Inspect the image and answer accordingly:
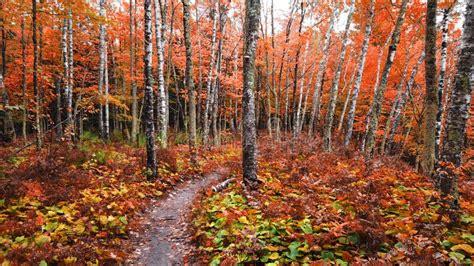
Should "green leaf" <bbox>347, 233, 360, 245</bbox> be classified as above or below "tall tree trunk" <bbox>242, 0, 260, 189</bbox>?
below

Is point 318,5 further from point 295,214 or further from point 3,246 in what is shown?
point 3,246

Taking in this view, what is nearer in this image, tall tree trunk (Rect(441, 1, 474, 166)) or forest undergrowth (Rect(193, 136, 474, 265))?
forest undergrowth (Rect(193, 136, 474, 265))

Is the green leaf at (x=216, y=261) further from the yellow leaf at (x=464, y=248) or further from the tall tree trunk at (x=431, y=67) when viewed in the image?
the tall tree trunk at (x=431, y=67)

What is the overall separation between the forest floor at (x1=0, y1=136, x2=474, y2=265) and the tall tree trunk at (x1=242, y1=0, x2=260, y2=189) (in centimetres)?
53

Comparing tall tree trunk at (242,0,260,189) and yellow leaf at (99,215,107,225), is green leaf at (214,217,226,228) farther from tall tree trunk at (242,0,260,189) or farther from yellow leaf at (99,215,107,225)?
yellow leaf at (99,215,107,225)

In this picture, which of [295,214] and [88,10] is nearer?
[295,214]

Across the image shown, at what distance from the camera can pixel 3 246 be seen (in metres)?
4.81

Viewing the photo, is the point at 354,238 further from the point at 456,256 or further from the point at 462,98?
the point at 462,98

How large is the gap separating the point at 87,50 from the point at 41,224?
870 inches

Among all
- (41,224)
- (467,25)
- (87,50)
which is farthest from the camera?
(87,50)

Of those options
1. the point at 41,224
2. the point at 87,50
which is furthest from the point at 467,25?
the point at 87,50

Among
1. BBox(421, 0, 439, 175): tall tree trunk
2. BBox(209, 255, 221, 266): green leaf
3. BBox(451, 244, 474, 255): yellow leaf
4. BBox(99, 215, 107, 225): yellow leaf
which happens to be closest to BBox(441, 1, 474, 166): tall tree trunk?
BBox(451, 244, 474, 255): yellow leaf

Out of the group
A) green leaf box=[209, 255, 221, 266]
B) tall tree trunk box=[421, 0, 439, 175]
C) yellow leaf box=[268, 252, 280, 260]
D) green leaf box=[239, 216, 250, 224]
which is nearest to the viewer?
yellow leaf box=[268, 252, 280, 260]

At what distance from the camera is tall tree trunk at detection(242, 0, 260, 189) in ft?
25.8
